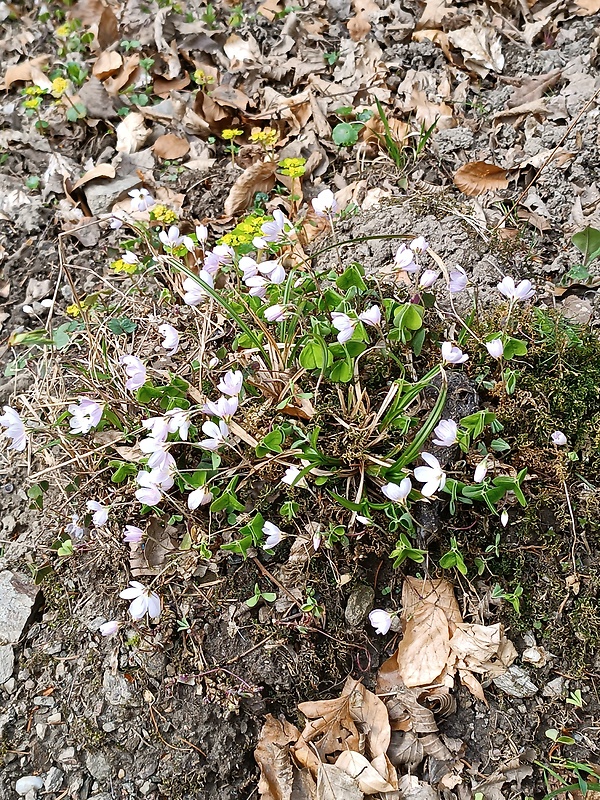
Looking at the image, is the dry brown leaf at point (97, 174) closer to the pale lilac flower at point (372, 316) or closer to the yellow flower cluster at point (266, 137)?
the yellow flower cluster at point (266, 137)

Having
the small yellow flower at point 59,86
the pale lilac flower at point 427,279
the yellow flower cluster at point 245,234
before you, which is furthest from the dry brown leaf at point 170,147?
the pale lilac flower at point 427,279

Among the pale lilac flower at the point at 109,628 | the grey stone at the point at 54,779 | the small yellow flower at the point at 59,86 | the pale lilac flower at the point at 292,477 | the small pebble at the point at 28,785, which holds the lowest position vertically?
the grey stone at the point at 54,779

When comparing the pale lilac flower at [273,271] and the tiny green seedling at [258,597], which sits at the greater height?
the pale lilac flower at [273,271]

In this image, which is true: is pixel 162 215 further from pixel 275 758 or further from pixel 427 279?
pixel 275 758

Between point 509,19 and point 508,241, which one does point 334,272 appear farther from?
point 509,19

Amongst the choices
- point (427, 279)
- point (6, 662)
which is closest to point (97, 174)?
point (427, 279)

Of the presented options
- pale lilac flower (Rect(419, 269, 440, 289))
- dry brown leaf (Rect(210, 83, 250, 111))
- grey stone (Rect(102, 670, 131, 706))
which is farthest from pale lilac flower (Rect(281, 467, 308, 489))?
dry brown leaf (Rect(210, 83, 250, 111))

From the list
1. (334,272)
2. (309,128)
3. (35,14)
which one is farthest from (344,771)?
(35,14)
